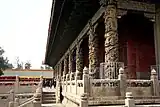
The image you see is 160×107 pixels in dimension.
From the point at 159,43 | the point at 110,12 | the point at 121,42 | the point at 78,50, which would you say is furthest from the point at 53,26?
the point at 159,43

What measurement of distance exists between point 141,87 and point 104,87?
1.33 m

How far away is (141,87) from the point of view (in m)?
7.14

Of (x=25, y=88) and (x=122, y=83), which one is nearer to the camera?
(x=122, y=83)

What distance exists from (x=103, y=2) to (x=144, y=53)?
3405 mm

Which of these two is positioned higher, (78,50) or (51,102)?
(78,50)

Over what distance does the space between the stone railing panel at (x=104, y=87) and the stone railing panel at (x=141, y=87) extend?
1.54 feet

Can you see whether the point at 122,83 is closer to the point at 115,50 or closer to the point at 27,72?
the point at 115,50

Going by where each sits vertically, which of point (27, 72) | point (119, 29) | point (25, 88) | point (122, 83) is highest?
point (119, 29)

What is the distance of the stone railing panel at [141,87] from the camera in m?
7.02

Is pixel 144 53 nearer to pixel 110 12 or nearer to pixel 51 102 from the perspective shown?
pixel 110 12

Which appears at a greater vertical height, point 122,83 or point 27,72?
point 27,72

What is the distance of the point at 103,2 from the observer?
858 cm

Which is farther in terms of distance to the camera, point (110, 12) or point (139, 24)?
point (139, 24)

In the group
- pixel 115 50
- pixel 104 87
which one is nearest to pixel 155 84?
pixel 104 87
